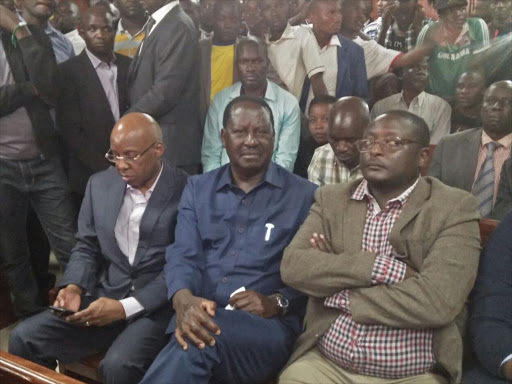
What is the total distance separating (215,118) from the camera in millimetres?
3291

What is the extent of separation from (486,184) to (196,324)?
1.37 m

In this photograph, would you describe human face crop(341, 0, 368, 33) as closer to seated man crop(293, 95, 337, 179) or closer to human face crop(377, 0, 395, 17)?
human face crop(377, 0, 395, 17)

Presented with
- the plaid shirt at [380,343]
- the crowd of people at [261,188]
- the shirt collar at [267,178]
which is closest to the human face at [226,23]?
the crowd of people at [261,188]

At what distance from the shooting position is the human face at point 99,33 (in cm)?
351

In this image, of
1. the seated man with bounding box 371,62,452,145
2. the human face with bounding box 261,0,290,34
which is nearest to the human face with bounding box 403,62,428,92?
the seated man with bounding box 371,62,452,145

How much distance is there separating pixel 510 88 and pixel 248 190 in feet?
3.76

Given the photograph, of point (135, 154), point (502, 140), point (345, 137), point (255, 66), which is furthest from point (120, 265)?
point (502, 140)

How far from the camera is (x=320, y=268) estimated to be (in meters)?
2.02

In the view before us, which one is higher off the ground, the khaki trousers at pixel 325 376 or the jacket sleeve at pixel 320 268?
the jacket sleeve at pixel 320 268

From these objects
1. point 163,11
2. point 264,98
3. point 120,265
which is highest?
point 163,11

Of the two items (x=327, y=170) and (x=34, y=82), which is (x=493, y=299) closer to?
(x=327, y=170)

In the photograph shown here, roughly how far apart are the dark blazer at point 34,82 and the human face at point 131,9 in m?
0.50

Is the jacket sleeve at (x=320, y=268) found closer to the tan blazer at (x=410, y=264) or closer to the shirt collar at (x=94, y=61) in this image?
the tan blazer at (x=410, y=264)

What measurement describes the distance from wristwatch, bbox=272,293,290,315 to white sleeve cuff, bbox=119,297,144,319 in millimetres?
562
